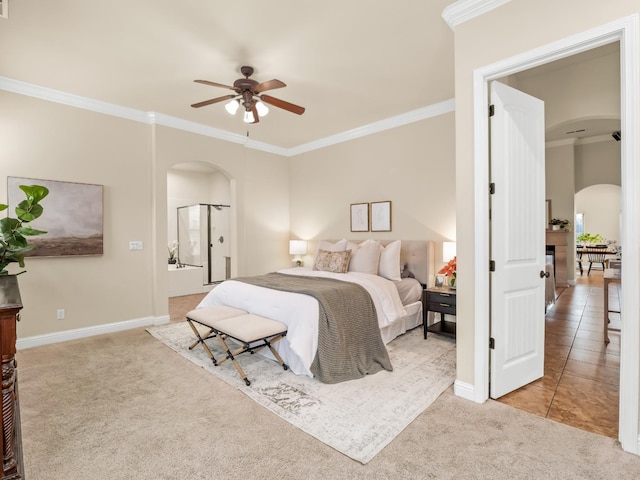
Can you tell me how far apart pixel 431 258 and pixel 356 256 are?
102 cm

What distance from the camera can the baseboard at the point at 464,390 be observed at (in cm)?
250

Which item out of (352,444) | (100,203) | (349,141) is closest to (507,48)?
(352,444)

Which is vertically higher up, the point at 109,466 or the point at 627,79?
the point at 627,79

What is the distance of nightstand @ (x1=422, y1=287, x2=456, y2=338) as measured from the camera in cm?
370

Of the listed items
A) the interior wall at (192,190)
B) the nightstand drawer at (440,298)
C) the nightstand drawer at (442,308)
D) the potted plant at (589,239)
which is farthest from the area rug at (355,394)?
the potted plant at (589,239)

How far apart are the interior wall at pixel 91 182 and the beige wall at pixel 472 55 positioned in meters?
4.16

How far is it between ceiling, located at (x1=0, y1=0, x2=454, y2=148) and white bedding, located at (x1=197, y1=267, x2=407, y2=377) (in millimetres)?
2300

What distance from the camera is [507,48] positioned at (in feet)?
7.58

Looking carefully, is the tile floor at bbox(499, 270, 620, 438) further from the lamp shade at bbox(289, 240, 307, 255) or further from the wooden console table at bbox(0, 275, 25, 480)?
the lamp shade at bbox(289, 240, 307, 255)

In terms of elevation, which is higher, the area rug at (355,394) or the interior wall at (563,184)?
the interior wall at (563,184)

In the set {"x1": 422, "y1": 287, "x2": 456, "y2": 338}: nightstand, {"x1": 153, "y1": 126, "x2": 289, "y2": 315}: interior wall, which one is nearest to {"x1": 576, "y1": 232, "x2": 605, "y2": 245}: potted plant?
{"x1": 422, "y1": 287, "x2": 456, "y2": 338}: nightstand

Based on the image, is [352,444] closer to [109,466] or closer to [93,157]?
[109,466]

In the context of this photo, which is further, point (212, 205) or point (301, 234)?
point (212, 205)

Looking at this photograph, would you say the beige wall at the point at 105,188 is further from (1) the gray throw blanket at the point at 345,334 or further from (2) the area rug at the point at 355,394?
(1) the gray throw blanket at the point at 345,334
